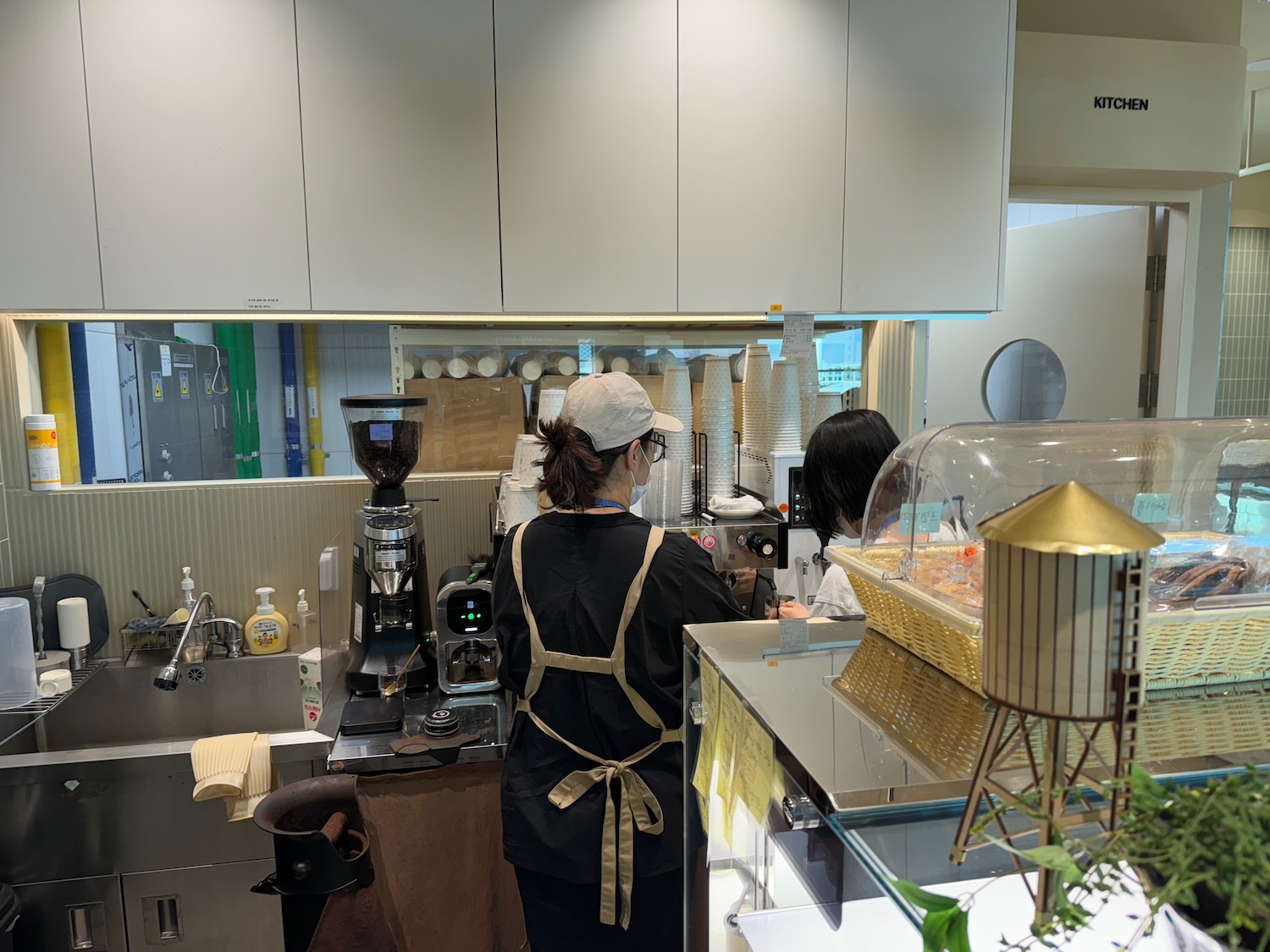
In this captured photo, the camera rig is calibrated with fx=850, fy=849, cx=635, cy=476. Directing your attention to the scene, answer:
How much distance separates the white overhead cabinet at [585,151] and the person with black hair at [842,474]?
2.19 feet

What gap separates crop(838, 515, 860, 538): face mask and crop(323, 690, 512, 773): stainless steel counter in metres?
0.95

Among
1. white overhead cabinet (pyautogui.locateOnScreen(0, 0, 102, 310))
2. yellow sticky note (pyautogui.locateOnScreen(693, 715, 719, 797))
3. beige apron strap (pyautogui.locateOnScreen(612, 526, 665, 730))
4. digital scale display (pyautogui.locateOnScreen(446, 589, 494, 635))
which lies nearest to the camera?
yellow sticky note (pyautogui.locateOnScreen(693, 715, 719, 797))

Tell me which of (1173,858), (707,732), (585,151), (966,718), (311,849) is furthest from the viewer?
(585,151)

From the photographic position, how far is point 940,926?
1.64ft

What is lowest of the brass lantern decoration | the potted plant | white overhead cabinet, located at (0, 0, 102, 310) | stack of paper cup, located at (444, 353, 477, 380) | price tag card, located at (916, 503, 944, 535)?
the potted plant

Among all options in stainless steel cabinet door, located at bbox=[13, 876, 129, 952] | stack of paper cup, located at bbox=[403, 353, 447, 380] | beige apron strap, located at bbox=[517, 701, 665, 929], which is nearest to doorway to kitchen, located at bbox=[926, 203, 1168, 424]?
stack of paper cup, located at bbox=[403, 353, 447, 380]

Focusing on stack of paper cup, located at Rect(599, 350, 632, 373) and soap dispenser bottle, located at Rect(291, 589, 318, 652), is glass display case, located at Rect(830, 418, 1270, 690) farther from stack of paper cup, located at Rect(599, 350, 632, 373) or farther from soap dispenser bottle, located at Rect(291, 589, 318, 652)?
soap dispenser bottle, located at Rect(291, 589, 318, 652)

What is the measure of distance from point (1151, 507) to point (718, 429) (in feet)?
4.53

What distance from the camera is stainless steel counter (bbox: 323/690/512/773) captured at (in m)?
1.91

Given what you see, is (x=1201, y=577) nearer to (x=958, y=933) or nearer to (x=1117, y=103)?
(x=958, y=933)

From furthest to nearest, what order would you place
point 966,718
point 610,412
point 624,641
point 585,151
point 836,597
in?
point 585,151
point 836,597
point 610,412
point 624,641
point 966,718

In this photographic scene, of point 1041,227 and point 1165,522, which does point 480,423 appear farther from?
point 1041,227

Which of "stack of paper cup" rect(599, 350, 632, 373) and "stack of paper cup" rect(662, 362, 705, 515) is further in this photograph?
"stack of paper cup" rect(599, 350, 632, 373)

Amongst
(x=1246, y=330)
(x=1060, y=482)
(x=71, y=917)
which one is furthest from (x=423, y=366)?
(x=1246, y=330)
